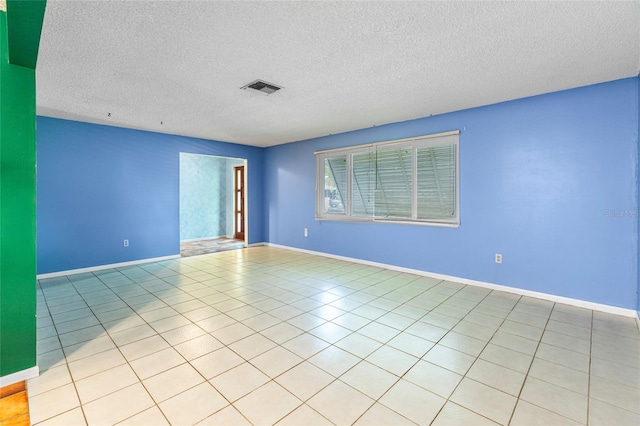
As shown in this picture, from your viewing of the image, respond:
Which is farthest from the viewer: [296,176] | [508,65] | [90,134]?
[296,176]

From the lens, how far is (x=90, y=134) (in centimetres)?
489

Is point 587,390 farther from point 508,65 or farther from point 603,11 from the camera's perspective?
point 508,65

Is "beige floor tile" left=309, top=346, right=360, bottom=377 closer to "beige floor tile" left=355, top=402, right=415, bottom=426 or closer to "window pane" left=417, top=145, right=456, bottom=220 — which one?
"beige floor tile" left=355, top=402, right=415, bottom=426

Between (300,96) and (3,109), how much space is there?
2.62 meters

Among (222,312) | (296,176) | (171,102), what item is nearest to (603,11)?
(222,312)

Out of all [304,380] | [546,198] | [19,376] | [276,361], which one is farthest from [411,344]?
[19,376]

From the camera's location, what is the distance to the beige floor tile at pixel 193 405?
162 centimetres

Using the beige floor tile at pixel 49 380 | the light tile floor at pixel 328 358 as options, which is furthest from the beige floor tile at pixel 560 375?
the beige floor tile at pixel 49 380

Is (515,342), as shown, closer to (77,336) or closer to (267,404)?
(267,404)

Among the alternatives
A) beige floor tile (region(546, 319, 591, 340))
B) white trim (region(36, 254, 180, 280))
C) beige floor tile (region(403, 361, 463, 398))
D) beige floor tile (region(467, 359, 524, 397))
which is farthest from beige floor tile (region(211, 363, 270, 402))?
white trim (region(36, 254, 180, 280))

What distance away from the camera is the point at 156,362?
7.20 feet

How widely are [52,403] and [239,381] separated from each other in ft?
3.56

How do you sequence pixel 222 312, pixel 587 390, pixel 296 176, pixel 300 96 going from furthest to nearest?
1. pixel 296 176
2. pixel 300 96
3. pixel 222 312
4. pixel 587 390

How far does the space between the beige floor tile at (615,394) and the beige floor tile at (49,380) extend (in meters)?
3.44
